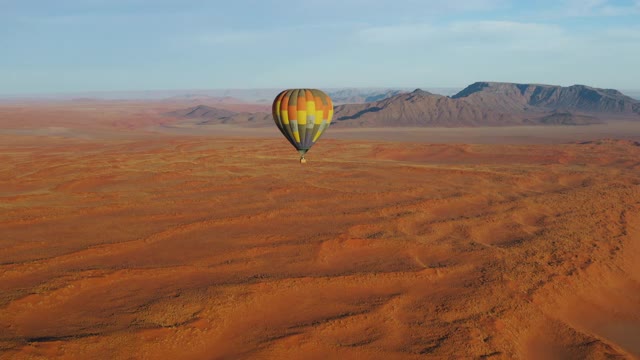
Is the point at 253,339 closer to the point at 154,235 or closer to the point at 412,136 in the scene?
the point at 154,235

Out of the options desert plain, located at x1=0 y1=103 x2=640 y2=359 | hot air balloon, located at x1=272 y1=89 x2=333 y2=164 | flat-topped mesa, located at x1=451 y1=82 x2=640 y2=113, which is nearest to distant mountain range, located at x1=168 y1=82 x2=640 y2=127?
flat-topped mesa, located at x1=451 y1=82 x2=640 y2=113

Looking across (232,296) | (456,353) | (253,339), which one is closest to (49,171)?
(232,296)

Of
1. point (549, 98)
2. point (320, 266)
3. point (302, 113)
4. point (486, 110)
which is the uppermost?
point (549, 98)

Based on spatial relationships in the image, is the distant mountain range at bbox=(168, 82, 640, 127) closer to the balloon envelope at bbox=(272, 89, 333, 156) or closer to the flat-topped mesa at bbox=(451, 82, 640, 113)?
the flat-topped mesa at bbox=(451, 82, 640, 113)

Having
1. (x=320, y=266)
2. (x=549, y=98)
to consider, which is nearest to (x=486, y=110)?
(x=549, y=98)

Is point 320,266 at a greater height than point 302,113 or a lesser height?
lesser

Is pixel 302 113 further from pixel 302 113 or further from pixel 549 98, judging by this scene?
pixel 549 98

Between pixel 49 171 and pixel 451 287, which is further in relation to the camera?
pixel 49 171
